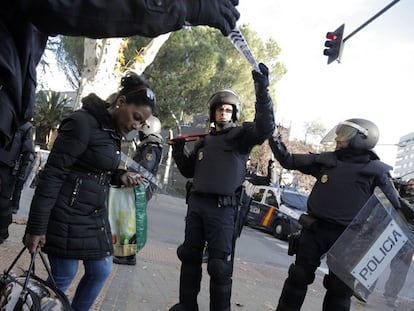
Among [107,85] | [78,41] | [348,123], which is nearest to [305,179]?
[78,41]

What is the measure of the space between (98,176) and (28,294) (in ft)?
2.58

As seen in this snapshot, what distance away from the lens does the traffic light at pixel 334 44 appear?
11.2 metres

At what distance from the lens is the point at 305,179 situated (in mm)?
47344

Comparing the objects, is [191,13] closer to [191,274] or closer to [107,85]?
[191,274]

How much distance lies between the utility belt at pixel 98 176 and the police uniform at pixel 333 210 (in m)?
1.60

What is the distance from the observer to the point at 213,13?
1.27 metres

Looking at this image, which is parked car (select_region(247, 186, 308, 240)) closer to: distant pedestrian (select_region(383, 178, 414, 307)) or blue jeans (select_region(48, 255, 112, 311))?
distant pedestrian (select_region(383, 178, 414, 307))

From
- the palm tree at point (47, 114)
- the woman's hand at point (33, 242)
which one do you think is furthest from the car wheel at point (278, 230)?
the palm tree at point (47, 114)

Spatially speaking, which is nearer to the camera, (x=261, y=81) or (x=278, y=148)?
(x=261, y=81)

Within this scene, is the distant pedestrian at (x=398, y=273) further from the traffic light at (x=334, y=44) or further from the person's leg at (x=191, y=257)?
the traffic light at (x=334, y=44)

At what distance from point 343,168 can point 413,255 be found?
1070 mm

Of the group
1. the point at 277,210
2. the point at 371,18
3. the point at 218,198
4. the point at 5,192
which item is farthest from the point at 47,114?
the point at 218,198

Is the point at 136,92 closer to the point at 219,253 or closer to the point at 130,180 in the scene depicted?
the point at 130,180

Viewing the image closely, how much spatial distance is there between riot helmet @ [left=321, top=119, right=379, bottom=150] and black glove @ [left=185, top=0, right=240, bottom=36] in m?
2.52
